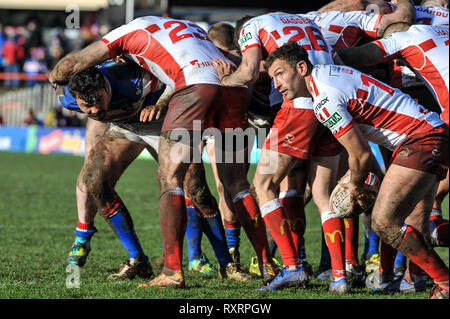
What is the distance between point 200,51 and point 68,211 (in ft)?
18.9

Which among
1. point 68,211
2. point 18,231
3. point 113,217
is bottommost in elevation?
point 68,211

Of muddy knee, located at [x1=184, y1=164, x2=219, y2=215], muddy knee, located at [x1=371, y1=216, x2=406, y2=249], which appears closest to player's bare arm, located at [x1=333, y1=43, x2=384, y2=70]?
muddy knee, located at [x1=371, y1=216, x2=406, y2=249]

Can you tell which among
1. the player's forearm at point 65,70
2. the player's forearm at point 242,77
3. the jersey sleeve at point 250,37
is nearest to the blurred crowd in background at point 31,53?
the player's forearm at point 65,70

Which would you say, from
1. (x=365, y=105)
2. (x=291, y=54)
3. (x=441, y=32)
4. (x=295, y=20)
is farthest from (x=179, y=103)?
(x=441, y=32)

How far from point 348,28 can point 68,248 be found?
371 cm

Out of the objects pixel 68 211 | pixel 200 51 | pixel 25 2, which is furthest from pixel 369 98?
pixel 25 2

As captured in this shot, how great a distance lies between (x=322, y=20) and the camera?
679 cm

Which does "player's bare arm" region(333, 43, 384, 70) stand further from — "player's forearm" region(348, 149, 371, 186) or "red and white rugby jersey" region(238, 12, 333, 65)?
"player's forearm" region(348, 149, 371, 186)

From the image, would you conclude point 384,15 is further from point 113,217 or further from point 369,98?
point 113,217

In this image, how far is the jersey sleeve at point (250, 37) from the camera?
5.95 meters

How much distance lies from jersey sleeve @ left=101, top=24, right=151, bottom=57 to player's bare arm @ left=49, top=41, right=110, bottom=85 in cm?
6

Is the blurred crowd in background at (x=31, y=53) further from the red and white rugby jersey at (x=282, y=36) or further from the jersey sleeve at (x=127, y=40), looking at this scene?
the red and white rugby jersey at (x=282, y=36)

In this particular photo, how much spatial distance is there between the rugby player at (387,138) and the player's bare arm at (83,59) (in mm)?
1412
